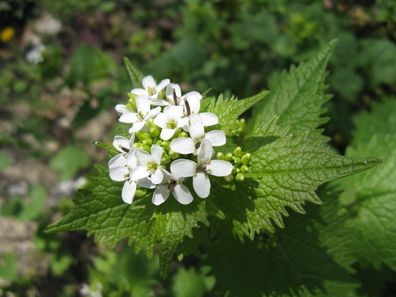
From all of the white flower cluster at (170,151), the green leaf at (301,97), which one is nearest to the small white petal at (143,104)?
the white flower cluster at (170,151)

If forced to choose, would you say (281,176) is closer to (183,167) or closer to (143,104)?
(183,167)

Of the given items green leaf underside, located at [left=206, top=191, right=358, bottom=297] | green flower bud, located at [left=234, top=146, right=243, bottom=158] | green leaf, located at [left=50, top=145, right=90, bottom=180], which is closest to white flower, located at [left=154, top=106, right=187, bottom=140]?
green flower bud, located at [left=234, top=146, right=243, bottom=158]

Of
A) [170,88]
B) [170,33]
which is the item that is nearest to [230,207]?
[170,88]

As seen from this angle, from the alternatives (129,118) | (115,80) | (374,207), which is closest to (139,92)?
(129,118)

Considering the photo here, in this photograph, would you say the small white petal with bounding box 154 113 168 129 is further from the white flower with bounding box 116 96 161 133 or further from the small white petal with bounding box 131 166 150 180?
the small white petal with bounding box 131 166 150 180

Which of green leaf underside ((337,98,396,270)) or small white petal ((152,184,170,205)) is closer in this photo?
small white petal ((152,184,170,205))

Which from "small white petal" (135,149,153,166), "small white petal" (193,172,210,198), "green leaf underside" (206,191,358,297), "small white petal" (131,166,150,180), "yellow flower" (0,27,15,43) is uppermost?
"yellow flower" (0,27,15,43)
